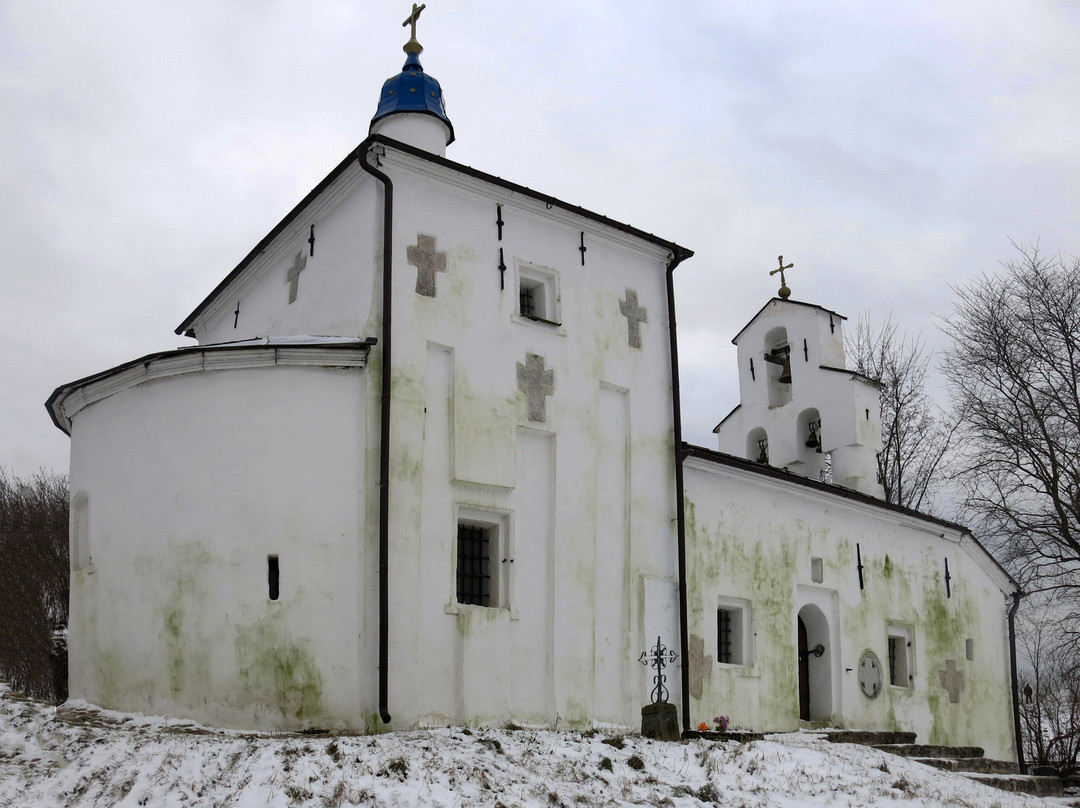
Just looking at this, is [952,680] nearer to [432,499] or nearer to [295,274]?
[432,499]

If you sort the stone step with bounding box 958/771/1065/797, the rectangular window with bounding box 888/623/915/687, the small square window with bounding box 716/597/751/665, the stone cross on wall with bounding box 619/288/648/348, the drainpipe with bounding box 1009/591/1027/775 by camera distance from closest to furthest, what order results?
1. the stone step with bounding box 958/771/1065/797
2. the stone cross on wall with bounding box 619/288/648/348
3. the small square window with bounding box 716/597/751/665
4. the rectangular window with bounding box 888/623/915/687
5. the drainpipe with bounding box 1009/591/1027/775

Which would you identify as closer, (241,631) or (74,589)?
(241,631)

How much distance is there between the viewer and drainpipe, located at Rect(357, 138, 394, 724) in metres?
13.1

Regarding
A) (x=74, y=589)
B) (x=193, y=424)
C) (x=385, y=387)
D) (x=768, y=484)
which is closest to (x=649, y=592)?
(x=768, y=484)

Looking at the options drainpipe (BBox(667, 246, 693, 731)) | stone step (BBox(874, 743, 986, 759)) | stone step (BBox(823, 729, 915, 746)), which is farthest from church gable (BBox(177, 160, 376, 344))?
stone step (BBox(874, 743, 986, 759))

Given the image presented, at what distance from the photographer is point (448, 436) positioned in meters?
14.5

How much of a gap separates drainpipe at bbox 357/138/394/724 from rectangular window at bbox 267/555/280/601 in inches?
46.0

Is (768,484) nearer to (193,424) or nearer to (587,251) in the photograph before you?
(587,251)

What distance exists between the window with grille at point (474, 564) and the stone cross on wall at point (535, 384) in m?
1.69

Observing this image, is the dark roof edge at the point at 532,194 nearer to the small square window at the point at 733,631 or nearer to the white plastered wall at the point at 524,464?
the white plastered wall at the point at 524,464

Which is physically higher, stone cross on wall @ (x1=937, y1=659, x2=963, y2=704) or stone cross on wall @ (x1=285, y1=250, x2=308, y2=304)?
stone cross on wall @ (x1=285, y1=250, x2=308, y2=304)

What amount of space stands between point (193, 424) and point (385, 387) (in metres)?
2.30

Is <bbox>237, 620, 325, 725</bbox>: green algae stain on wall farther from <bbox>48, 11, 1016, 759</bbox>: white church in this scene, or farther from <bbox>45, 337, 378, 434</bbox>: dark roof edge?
<bbox>45, 337, 378, 434</bbox>: dark roof edge

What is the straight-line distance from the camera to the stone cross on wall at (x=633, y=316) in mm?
17094
